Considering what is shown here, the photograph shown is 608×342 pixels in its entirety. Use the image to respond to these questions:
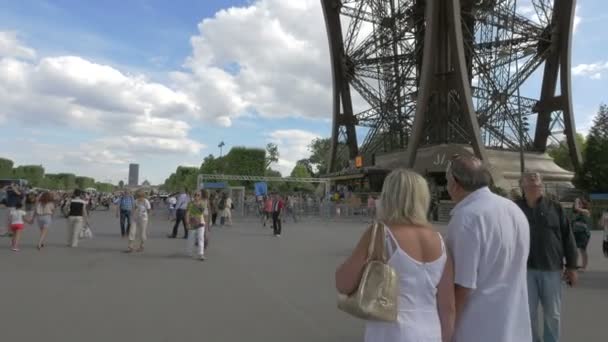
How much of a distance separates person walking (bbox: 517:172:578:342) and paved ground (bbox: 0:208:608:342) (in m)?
1.31

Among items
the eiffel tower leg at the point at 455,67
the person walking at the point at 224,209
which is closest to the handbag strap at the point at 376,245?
the person walking at the point at 224,209

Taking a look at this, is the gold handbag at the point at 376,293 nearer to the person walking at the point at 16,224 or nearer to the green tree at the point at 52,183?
the person walking at the point at 16,224

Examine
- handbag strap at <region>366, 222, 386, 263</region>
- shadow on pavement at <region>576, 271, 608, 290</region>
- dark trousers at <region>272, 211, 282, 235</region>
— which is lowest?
shadow on pavement at <region>576, 271, 608, 290</region>

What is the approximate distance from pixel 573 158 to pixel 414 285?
143 feet

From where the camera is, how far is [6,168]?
259ft

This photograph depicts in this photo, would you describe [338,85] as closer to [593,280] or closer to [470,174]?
[593,280]

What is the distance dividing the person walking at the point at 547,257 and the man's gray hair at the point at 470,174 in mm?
1749

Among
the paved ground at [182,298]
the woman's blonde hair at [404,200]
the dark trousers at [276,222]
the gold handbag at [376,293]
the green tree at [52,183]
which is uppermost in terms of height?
the green tree at [52,183]

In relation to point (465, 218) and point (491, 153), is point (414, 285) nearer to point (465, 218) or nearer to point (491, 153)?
point (465, 218)

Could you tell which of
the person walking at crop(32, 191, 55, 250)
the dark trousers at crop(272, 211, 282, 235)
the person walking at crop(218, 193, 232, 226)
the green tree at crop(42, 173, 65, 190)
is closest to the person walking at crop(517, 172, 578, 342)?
the person walking at crop(32, 191, 55, 250)

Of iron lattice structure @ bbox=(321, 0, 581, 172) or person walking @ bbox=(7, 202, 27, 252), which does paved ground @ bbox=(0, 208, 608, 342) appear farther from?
iron lattice structure @ bbox=(321, 0, 581, 172)

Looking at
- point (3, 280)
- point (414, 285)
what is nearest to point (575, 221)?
point (414, 285)

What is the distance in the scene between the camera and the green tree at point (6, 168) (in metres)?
77.2

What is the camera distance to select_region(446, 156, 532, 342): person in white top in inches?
94.5
